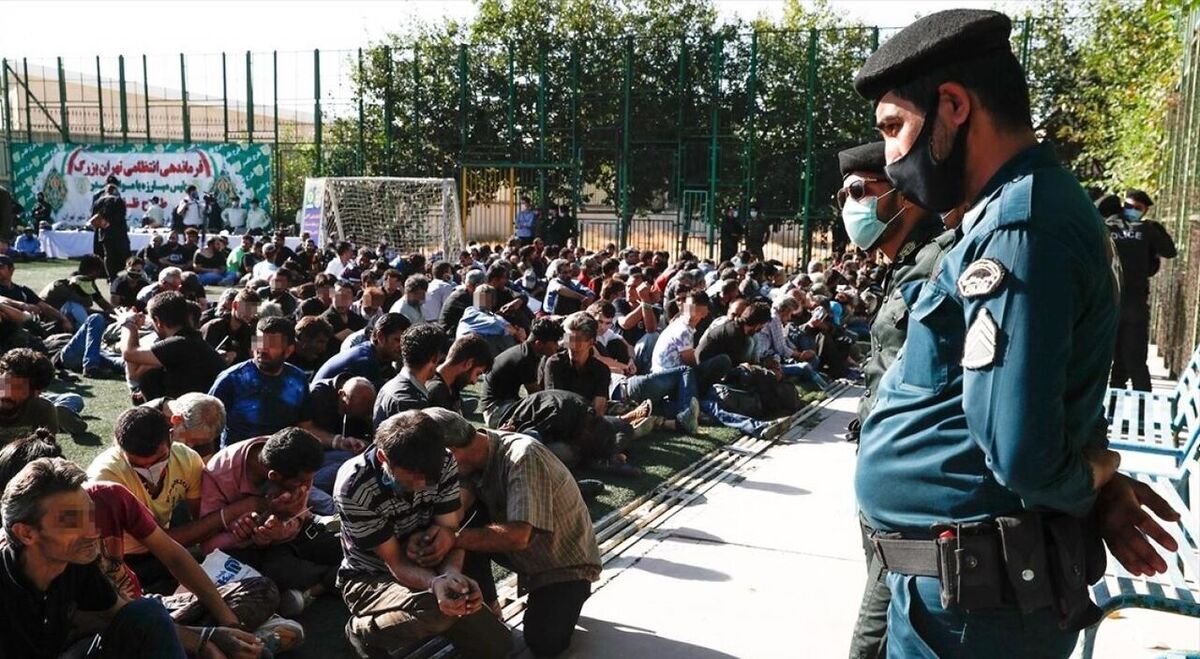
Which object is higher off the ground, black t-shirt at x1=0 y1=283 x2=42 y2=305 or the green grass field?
black t-shirt at x1=0 y1=283 x2=42 y2=305

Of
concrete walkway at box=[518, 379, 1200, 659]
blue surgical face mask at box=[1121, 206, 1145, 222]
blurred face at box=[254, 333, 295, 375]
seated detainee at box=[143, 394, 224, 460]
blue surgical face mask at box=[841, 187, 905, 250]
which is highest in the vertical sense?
blue surgical face mask at box=[1121, 206, 1145, 222]

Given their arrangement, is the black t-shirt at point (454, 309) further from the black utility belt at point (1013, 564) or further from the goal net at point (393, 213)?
the goal net at point (393, 213)

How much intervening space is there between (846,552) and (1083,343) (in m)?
3.64

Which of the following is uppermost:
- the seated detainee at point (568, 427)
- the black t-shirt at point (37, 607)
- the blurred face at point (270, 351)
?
the blurred face at point (270, 351)

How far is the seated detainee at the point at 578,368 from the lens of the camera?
684 cm

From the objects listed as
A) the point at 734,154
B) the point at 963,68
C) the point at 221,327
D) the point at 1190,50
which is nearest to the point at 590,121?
the point at 734,154

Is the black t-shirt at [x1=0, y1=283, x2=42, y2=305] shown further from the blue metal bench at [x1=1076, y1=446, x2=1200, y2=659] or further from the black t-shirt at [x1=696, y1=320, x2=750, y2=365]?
the blue metal bench at [x1=1076, y1=446, x2=1200, y2=659]

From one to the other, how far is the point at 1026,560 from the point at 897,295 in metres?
1.21

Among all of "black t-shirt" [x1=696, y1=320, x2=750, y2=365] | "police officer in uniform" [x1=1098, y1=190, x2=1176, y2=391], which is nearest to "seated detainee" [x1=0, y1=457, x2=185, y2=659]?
"black t-shirt" [x1=696, y1=320, x2=750, y2=365]

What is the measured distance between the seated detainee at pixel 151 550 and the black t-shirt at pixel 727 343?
17.8 feet

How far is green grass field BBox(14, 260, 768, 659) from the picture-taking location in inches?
161

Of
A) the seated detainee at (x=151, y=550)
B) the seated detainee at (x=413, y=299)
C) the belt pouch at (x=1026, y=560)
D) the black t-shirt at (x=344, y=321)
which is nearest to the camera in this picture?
the belt pouch at (x=1026, y=560)

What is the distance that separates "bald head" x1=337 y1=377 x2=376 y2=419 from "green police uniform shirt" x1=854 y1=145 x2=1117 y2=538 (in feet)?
15.1

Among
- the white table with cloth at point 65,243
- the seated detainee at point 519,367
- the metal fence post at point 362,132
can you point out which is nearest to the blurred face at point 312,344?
the seated detainee at point 519,367
